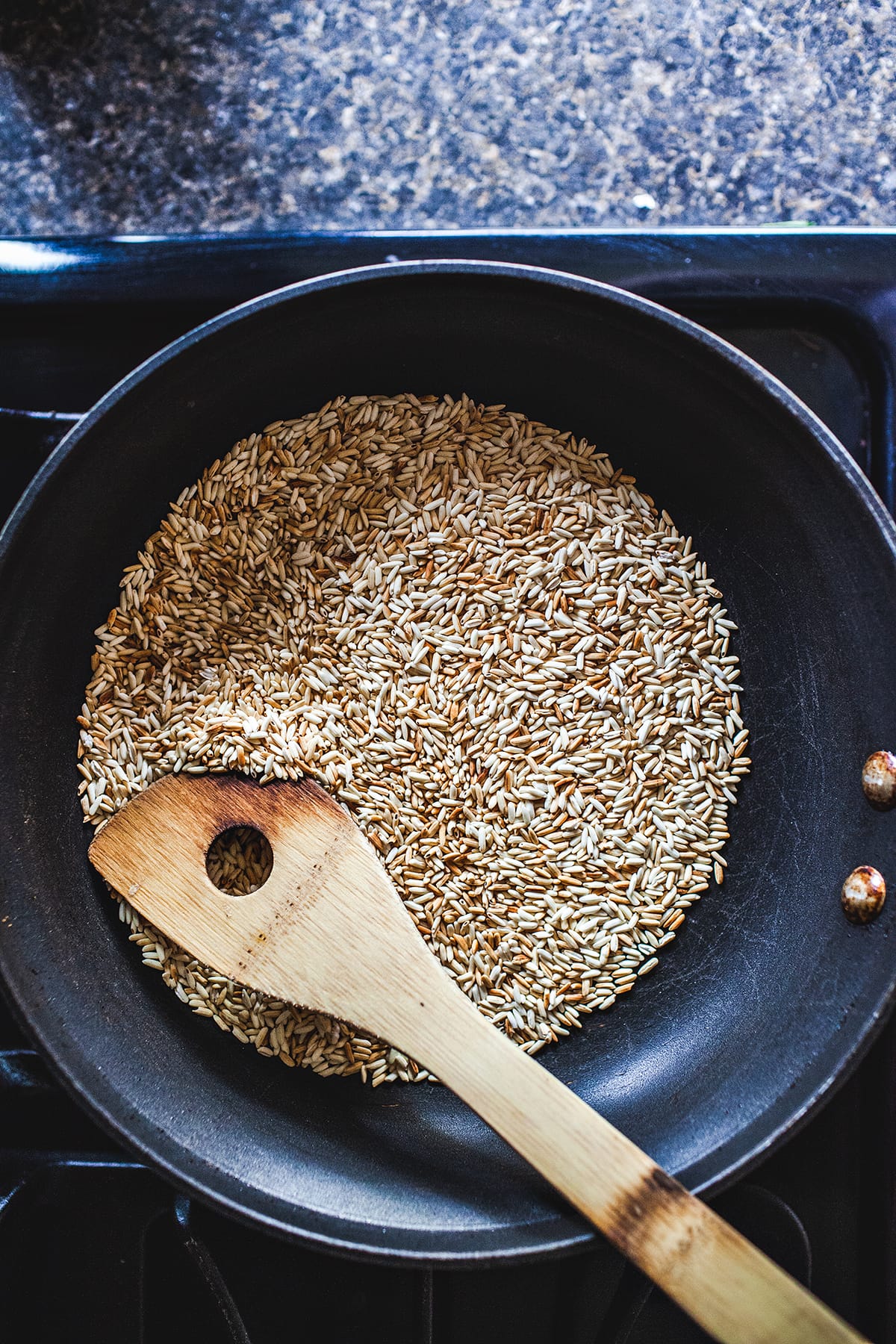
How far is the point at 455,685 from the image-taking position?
3.03 feet

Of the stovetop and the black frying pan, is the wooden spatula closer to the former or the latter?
the black frying pan

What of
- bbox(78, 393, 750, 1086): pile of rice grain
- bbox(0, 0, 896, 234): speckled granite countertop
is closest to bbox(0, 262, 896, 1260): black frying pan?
bbox(78, 393, 750, 1086): pile of rice grain

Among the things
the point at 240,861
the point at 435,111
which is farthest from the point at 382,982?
the point at 435,111

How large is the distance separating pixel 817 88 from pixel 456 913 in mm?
1009

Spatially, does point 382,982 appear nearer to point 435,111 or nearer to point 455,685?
point 455,685

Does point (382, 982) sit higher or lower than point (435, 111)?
lower

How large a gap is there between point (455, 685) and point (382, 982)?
0.28 metres

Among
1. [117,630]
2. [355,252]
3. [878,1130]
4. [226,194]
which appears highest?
[226,194]

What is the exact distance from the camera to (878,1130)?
87 centimetres

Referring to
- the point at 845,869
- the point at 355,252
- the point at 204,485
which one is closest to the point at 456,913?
the point at 845,869

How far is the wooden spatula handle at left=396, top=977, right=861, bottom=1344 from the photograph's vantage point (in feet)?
2.18

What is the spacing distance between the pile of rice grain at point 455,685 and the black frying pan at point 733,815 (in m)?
0.03

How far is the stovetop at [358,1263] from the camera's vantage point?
85 cm

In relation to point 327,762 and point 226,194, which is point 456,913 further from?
point 226,194
